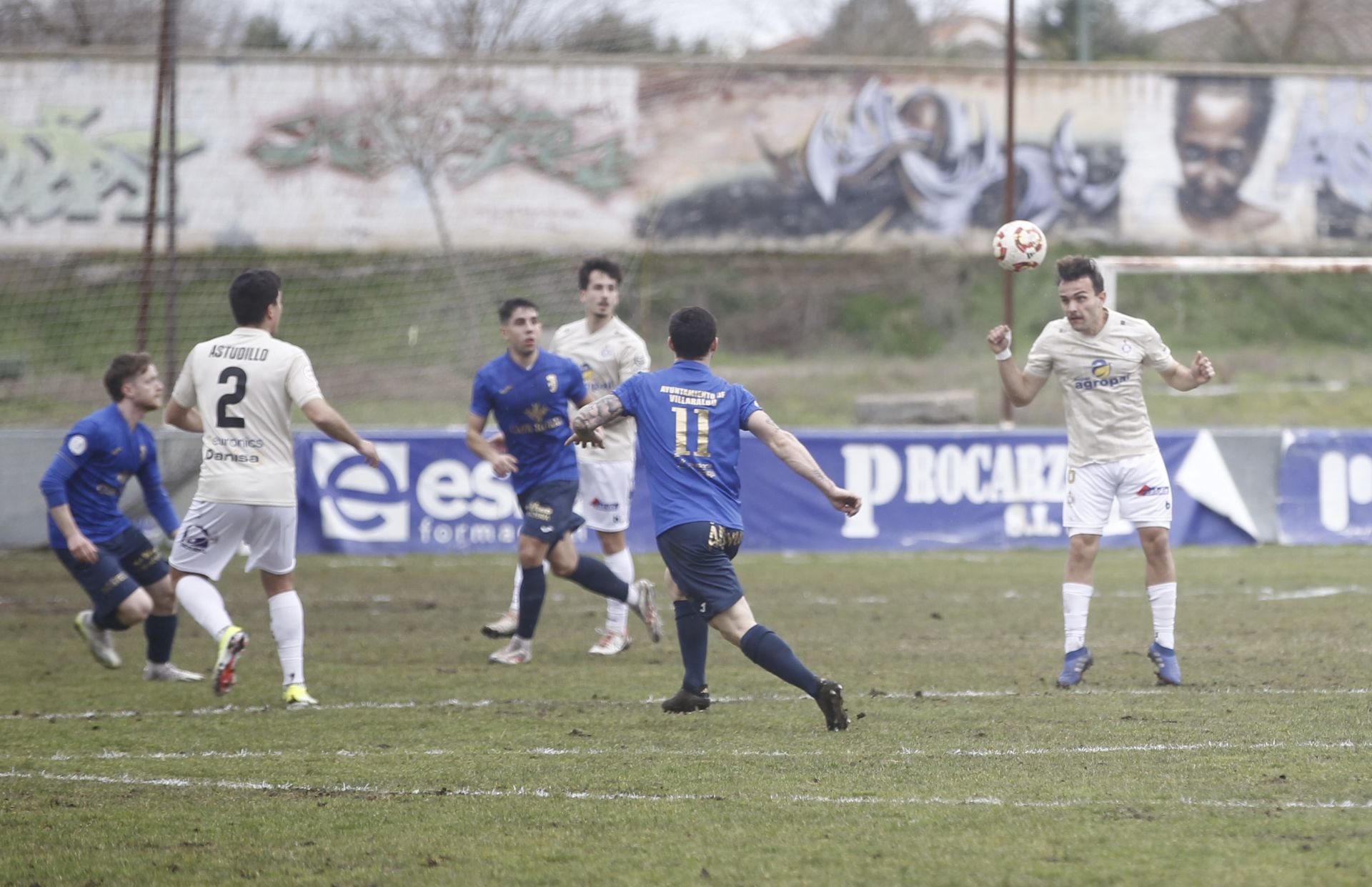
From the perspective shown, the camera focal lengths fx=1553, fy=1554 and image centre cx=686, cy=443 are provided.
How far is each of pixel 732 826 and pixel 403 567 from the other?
1019cm

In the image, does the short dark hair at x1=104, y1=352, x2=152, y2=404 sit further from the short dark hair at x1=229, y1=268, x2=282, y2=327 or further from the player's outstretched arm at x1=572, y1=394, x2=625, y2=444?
the player's outstretched arm at x1=572, y1=394, x2=625, y2=444

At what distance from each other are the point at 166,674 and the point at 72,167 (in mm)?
20739

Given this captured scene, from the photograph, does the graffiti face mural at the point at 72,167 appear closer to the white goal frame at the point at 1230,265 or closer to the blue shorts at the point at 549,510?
the white goal frame at the point at 1230,265

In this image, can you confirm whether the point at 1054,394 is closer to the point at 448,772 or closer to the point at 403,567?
the point at 403,567

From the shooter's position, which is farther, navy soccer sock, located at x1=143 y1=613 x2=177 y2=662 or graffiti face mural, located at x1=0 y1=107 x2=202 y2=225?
graffiti face mural, located at x1=0 y1=107 x2=202 y2=225

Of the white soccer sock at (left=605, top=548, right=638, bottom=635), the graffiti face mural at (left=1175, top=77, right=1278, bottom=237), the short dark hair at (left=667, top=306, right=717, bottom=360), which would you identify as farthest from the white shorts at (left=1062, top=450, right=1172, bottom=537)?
the graffiti face mural at (left=1175, top=77, right=1278, bottom=237)

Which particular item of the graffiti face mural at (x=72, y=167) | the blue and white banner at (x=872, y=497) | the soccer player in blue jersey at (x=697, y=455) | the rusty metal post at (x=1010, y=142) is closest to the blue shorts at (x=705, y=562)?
the soccer player in blue jersey at (x=697, y=455)

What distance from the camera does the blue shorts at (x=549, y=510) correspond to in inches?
363

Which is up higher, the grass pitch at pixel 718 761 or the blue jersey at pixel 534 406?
the blue jersey at pixel 534 406

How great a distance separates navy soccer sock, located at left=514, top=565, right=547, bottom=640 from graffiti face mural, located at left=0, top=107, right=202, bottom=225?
20.0 m

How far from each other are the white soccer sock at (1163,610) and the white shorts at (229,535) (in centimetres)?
440

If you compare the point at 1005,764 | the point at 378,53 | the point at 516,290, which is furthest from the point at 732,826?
the point at 378,53

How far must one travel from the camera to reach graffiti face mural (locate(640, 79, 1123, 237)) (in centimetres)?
3122

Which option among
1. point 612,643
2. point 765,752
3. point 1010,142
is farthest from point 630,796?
point 1010,142
